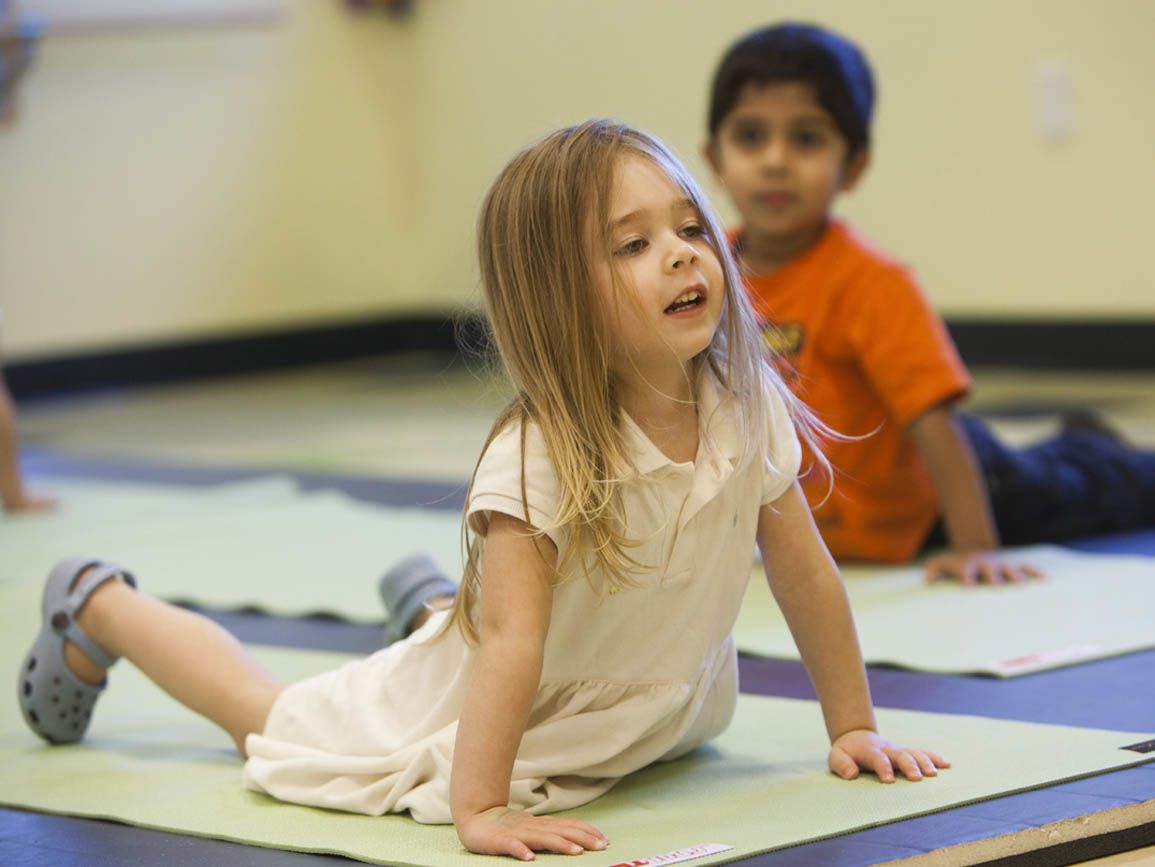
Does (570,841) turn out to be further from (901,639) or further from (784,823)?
(901,639)

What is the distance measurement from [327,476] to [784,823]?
76.9 inches

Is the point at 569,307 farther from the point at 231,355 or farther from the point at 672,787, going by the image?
the point at 231,355

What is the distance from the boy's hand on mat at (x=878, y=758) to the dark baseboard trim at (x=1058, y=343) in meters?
2.47

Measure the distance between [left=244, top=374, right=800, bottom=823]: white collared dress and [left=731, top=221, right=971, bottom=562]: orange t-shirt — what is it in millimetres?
734

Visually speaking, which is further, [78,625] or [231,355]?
[231,355]

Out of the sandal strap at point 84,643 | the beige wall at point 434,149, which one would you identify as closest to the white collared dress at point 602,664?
the sandal strap at point 84,643

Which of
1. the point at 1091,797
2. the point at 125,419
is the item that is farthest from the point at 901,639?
the point at 125,419

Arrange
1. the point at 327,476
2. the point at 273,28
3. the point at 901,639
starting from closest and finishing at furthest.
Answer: the point at 901,639 → the point at 327,476 → the point at 273,28

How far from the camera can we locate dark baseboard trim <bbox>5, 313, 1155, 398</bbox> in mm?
3607

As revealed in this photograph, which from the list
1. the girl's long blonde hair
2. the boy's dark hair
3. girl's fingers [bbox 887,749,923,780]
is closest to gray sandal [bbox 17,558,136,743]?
the girl's long blonde hair

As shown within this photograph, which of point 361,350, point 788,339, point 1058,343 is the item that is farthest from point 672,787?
Answer: point 361,350

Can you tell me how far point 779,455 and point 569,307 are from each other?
0.20 meters

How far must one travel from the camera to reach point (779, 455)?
1.26 metres

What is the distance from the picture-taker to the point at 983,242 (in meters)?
3.76
